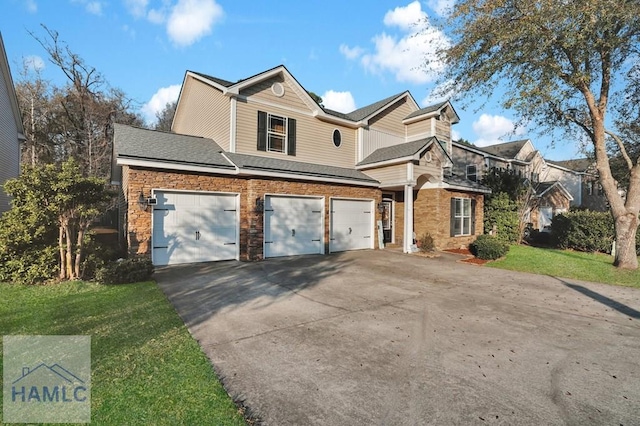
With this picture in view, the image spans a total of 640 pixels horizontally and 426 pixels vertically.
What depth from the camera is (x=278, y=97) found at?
13070mm

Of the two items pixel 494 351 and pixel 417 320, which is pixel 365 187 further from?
pixel 494 351

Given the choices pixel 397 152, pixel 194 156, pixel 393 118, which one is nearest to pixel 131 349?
pixel 194 156

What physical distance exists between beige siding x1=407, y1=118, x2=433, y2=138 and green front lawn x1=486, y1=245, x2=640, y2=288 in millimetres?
7638

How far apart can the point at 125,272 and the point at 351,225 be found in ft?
29.5

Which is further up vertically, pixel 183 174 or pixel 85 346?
pixel 183 174

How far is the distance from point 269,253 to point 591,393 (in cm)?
947

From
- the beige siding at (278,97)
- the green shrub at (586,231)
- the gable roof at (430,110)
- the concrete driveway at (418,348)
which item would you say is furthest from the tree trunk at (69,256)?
the green shrub at (586,231)

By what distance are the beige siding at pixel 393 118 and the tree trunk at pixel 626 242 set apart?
10.4m

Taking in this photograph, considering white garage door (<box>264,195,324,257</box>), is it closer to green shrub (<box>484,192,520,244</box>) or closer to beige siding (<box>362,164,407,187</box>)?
beige siding (<box>362,164,407,187</box>)

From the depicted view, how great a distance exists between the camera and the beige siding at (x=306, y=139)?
12141 mm

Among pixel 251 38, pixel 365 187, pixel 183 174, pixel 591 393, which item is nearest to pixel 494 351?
pixel 591 393

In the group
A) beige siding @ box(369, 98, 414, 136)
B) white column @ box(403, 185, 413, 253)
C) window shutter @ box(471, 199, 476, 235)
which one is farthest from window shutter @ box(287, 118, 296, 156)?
window shutter @ box(471, 199, 476, 235)

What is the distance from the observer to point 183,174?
9.77 m

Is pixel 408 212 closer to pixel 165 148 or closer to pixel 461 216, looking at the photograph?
pixel 461 216
